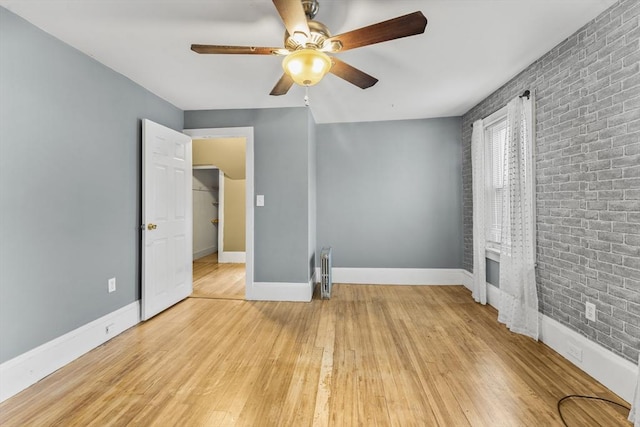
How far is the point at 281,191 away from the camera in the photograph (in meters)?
3.62

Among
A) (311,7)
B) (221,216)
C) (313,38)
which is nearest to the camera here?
(313,38)

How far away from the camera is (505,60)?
2.51m

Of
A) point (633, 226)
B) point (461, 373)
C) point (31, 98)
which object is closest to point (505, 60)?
point (633, 226)

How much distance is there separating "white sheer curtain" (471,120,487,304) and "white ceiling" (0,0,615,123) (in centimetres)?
54

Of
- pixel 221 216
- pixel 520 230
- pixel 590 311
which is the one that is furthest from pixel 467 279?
pixel 221 216

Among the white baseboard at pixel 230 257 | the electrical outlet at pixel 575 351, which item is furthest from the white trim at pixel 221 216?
the electrical outlet at pixel 575 351

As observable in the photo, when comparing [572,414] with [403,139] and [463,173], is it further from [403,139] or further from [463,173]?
[403,139]

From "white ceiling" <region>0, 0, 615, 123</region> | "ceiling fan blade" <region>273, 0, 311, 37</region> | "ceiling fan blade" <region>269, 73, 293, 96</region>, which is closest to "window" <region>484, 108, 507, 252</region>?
"white ceiling" <region>0, 0, 615, 123</region>

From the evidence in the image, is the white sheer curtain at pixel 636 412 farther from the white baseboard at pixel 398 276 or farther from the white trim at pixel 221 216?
the white trim at pixel 221 216

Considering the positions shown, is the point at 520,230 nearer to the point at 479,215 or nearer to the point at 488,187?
the point at 479,215

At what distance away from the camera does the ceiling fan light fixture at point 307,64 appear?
1.60 metres

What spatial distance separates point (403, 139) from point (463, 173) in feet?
3.34

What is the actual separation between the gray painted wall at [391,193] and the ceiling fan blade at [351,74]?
2361mm

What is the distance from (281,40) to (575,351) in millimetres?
3227
